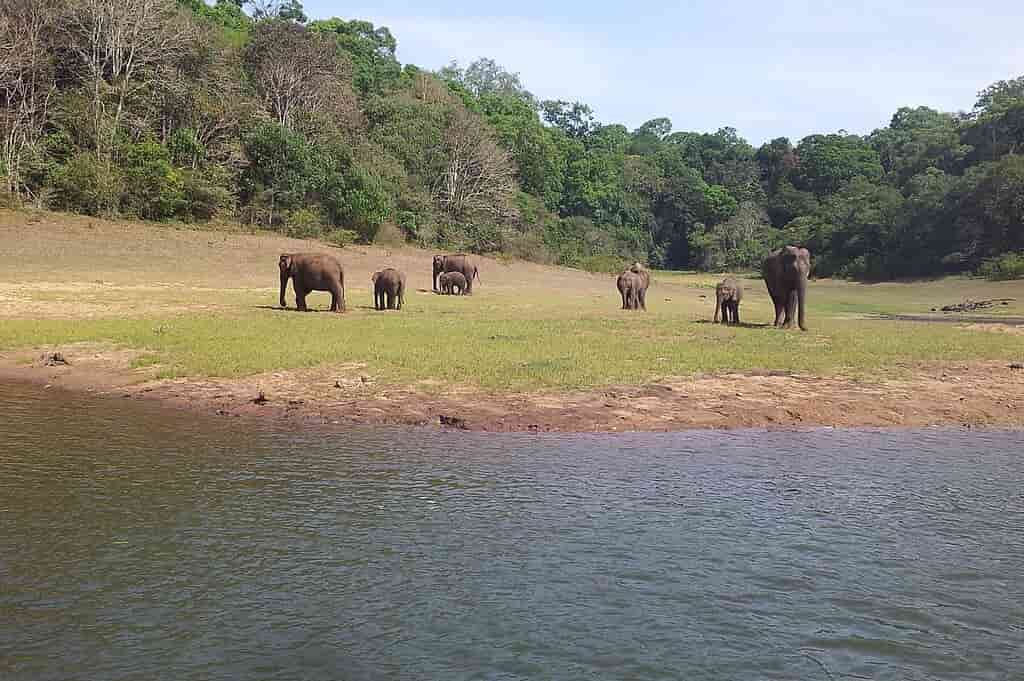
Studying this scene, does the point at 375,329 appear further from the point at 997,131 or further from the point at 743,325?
the point at 997,131

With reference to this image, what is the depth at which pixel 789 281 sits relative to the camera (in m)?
21.5

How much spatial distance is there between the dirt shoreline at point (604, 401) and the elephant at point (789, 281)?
7.22 meters

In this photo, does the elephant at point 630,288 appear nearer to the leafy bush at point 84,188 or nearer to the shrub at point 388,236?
the leafy bush at point 84,188

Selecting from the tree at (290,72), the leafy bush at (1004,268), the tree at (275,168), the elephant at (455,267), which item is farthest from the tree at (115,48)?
the leafy bush at (1004,268)

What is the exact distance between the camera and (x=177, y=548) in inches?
243

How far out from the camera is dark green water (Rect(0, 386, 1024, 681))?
464cm

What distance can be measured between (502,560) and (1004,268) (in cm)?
4904

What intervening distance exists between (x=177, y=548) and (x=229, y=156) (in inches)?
1775

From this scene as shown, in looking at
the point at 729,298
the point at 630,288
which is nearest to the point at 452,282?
the point at 630,288

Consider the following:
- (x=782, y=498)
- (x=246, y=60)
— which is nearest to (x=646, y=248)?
(x=246, y=60)

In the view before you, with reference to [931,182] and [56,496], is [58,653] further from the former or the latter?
[931,182]

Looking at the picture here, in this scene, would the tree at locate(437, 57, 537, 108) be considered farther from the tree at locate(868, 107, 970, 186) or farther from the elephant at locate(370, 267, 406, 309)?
the elephant at locate(370, 267, 406, 309)

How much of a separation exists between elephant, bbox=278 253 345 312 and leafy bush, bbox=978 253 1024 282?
3810 cm

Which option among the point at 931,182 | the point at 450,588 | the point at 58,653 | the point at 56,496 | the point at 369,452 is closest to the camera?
the point at 58,653
